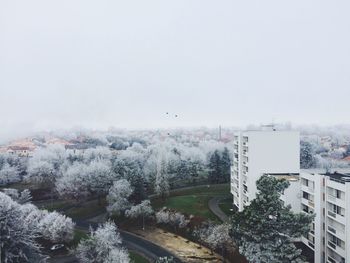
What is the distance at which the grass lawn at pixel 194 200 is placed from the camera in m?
57.4

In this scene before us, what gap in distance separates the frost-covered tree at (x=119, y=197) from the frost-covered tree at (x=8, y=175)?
3137cm

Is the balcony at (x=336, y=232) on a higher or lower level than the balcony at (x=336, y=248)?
higher

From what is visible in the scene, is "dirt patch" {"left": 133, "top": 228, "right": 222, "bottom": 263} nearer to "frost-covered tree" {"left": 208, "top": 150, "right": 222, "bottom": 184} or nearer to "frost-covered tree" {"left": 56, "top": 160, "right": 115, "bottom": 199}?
"frost-covered tree" {"left": 56, "top": 160, "right": 115, "bottom": 199}

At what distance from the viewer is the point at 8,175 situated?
76938mm

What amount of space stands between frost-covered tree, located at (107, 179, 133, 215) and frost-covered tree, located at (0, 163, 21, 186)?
31374 mm

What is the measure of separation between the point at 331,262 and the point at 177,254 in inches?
710

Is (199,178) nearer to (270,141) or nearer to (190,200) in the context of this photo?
(190,200)

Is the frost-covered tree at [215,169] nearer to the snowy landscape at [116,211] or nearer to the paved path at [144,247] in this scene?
the snowy landscape at [116,211]

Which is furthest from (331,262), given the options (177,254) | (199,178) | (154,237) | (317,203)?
(199,178)

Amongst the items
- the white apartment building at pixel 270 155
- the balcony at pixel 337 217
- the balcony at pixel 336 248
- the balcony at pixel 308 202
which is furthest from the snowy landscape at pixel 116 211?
the balcony at pixel 308 202

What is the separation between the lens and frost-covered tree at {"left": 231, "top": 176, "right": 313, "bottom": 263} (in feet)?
94.6

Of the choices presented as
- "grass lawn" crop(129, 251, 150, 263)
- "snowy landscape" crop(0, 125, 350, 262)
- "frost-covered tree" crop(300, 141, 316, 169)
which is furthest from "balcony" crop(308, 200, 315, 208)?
"frost-covered tree" crop(300, 141, 316, 169)

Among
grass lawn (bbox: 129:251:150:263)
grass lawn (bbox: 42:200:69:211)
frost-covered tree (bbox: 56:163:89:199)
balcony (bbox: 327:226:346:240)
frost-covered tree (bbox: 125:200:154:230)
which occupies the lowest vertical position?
grass lawn (bbox: 129:251:150:263)

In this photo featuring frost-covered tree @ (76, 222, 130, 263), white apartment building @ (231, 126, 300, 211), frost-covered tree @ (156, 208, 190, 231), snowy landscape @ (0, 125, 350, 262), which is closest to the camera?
snowy landscape @ (0, 125, 350, 262)
